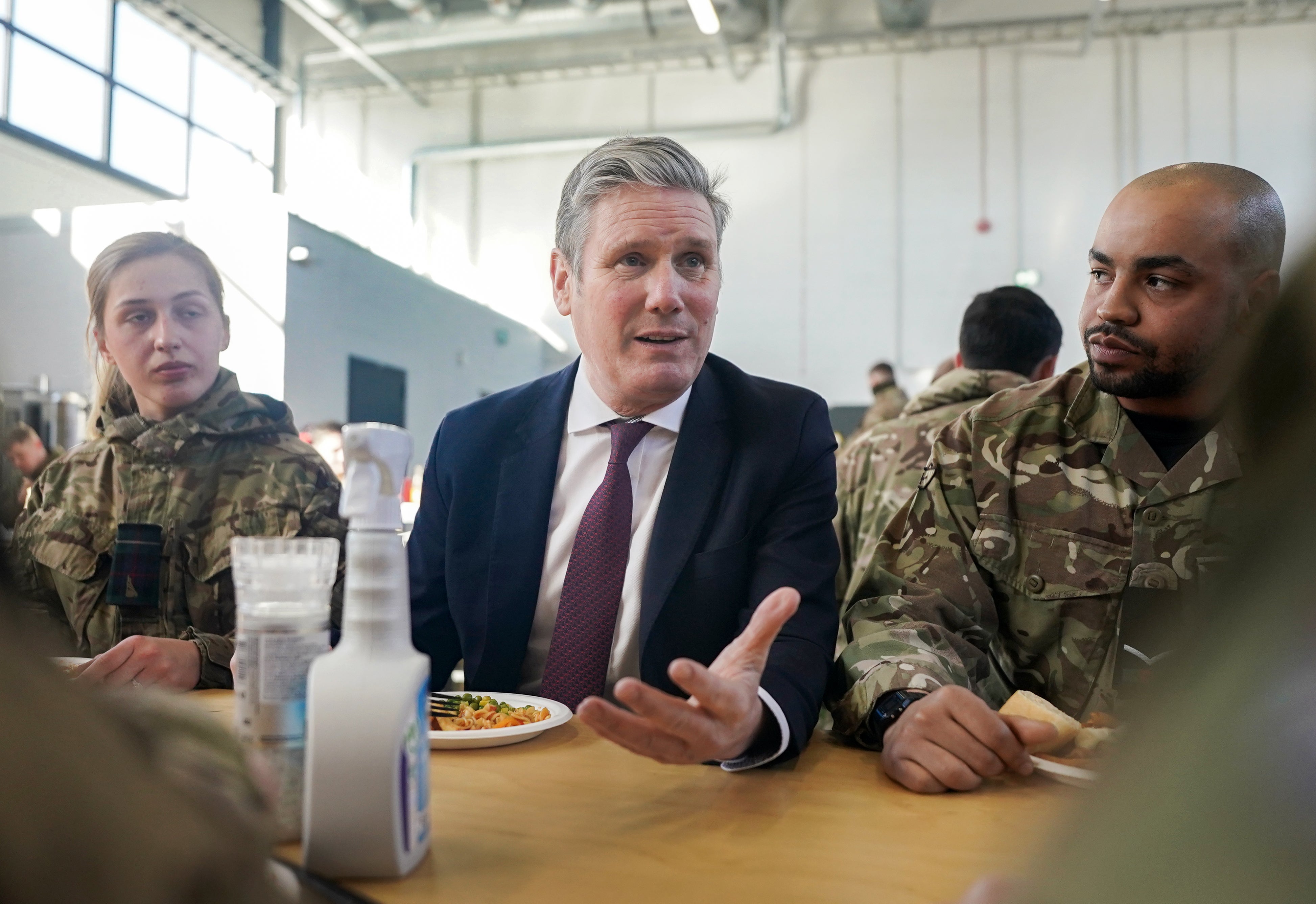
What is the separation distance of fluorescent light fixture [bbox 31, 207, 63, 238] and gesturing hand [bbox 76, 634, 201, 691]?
2740 millimetres

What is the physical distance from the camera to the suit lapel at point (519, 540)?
154 cm

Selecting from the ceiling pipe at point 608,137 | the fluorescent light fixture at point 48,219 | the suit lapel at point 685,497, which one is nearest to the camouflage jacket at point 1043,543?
the suit lapel at point 685,497

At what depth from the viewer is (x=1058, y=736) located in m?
1.07

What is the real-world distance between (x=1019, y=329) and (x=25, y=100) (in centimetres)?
808

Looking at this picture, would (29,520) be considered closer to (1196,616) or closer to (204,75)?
(1196,616)

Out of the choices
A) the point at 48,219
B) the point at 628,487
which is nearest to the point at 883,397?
the point at 48,219

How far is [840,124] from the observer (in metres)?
9.98

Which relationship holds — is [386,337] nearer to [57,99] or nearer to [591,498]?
[57,99]

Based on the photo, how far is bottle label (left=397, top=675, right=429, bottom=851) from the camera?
0.67 m

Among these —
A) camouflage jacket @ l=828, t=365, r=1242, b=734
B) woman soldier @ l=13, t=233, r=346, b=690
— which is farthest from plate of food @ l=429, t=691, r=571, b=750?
woman soldier @ l=13, t=233, r=346, b=690

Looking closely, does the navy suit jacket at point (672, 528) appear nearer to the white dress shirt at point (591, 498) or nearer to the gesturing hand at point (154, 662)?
the white dress shirt at point (591, 498)

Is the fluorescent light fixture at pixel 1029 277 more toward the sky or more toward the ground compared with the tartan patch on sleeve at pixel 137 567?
more toward the sky

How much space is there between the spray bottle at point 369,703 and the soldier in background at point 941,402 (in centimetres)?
236

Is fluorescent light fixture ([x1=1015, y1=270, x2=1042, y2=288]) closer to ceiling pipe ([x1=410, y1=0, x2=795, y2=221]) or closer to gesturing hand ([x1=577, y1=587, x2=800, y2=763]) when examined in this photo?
ceiling pipe ([x1=410, y1=0, x2=795, y2=221])
